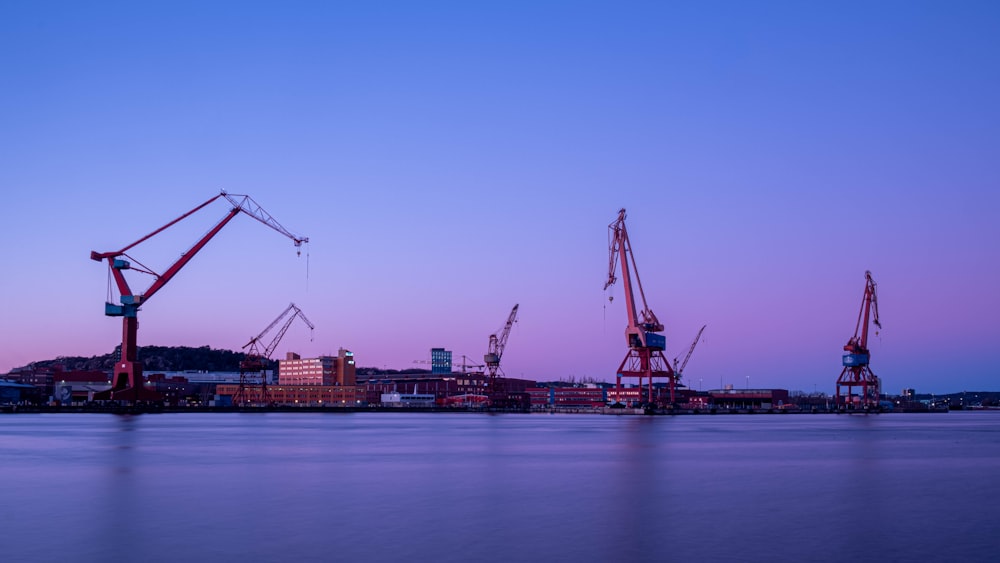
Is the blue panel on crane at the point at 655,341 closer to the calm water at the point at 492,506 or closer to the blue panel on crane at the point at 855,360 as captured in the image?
the blue panel on crane at the point at 855,360

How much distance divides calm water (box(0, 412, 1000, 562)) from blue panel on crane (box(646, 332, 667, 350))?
61263 millimetres

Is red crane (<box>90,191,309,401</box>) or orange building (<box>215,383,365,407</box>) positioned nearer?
red crane (<box>90,191,309,401</box>)

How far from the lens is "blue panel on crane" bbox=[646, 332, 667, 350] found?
98938 mm

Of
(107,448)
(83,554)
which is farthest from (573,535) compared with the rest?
(107,448)

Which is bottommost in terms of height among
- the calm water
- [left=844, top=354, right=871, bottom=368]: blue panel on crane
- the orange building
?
the orange building

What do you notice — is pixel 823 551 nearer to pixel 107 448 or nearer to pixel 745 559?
pixel 745 559

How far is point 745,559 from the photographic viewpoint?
14.2m

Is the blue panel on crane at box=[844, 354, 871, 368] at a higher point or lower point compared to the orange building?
higher

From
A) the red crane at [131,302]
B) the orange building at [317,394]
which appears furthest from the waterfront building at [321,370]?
the red crane at [131,302]

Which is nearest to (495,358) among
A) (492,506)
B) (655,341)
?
(655,341)

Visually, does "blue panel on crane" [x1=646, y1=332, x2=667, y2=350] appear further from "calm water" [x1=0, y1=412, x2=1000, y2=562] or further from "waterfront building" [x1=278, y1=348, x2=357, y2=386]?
"waterfront building" [x1=278, y1=348, x2=357, y2=386]

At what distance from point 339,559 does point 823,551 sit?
747 centimetres

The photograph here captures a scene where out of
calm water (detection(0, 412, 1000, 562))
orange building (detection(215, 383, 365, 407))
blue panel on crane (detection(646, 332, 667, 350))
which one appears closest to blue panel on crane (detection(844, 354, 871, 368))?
blue panel on crane (detection(646, 332, 667, 350))

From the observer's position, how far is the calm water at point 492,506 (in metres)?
15.0
